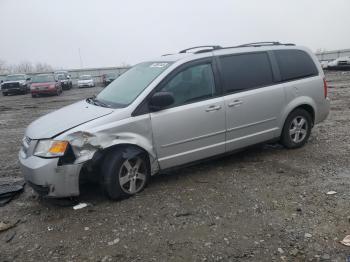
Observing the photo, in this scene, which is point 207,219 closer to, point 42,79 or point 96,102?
point 96,102

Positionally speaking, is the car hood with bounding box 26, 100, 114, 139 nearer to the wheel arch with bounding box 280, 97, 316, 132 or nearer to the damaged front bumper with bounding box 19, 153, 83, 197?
the damaged front bumper with bounding box 19, 153, 83, 197

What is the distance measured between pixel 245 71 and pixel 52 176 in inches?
126

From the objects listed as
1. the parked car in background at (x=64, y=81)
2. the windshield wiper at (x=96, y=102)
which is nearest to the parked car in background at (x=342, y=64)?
the parked car in background at (x=64, y=81)

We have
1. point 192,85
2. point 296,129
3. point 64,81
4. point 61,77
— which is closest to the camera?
point 192,85

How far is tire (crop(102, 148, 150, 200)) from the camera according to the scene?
423 cm

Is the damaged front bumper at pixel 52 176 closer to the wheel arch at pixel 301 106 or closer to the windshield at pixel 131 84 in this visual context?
the windshield at pixel 131 84

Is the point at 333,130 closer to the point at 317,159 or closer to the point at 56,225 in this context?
the point at 317,159

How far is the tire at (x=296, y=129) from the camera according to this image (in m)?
5.86

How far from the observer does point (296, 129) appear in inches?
236

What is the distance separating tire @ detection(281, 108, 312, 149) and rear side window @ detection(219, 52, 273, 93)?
0.79 m

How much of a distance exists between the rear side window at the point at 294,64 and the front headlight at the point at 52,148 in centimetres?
363

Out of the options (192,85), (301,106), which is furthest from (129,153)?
(301,106)

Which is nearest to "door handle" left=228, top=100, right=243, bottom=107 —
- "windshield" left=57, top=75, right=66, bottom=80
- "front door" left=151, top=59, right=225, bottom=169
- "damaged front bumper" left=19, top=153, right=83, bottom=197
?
"front door" left=151, top=59, right=225, bottom=169

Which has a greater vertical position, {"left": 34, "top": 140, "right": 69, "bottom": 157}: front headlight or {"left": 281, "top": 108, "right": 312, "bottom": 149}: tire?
{"left": 34, "top": 140, "right": 69, "bottom": 157}: front headlight
